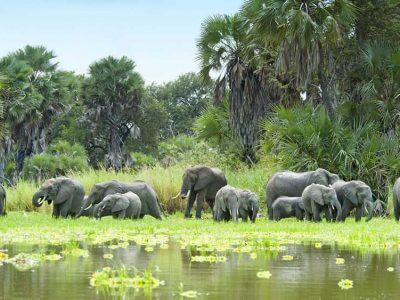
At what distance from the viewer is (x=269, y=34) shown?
31.1 meters

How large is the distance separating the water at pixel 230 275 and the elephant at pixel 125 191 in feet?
34.3

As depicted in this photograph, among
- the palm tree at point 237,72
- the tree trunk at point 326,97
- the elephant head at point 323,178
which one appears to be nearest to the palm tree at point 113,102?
the palm tree at point 237,72

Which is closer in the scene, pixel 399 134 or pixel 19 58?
pixel 399 134

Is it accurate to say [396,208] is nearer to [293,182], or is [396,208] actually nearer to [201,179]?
[293,182]

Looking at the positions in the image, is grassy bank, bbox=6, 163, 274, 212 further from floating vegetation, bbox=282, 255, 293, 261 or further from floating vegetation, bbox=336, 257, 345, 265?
floating vegetation, bbox=336, 257, 345, 265

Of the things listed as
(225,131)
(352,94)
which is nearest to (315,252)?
(352,94)

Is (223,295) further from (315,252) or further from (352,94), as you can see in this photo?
(352,94)

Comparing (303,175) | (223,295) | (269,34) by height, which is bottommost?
(223,295)

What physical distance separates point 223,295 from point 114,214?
45.6ft

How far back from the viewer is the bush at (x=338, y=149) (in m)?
27.2

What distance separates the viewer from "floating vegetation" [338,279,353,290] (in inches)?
318

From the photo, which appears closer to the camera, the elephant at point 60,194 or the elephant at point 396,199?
the elephant at point 60,194

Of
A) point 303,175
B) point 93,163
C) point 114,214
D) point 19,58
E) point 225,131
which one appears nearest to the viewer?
point 114,214

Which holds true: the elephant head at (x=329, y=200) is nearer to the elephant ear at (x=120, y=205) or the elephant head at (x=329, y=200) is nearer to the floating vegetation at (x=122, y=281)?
the elephant ear at (x=120, y=205)
